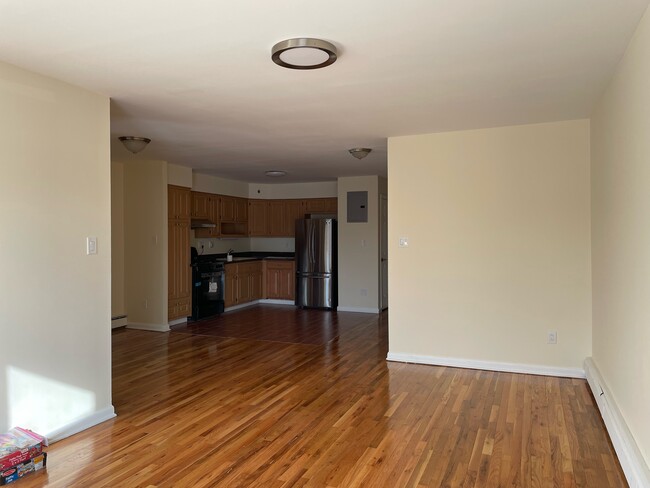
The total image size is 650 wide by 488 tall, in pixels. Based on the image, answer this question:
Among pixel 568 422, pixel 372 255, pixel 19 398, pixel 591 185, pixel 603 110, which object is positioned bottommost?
pixel 568 422

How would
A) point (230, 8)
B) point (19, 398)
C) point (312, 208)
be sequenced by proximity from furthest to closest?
point (312, 208) < point (19, 398) < point (230, 8)

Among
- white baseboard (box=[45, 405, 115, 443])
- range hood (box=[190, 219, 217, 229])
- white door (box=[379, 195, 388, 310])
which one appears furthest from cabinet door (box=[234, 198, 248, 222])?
white baseboard (box=[45, 405, 115, 443])

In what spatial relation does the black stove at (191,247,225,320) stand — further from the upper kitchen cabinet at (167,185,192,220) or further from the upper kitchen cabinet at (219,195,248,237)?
the upper kitchen cabinet at (219,195,248,237)

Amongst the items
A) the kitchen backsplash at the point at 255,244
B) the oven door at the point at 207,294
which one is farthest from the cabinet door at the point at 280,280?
the oven door at the point at 207,294

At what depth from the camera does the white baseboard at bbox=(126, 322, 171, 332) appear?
639 cm

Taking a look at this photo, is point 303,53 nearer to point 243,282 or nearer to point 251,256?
point 243,282

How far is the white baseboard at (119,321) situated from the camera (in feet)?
21.0

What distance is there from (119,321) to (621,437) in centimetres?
589

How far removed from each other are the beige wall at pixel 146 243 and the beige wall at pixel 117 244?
59 millimetres

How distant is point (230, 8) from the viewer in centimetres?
209

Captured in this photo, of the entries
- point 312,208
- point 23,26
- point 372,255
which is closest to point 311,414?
point 23,26

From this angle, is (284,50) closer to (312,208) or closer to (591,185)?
(591,185)

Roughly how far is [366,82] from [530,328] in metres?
2.72

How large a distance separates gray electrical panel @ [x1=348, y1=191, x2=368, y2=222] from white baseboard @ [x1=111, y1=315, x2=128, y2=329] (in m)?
3.74
